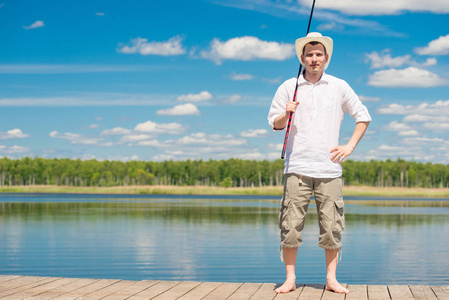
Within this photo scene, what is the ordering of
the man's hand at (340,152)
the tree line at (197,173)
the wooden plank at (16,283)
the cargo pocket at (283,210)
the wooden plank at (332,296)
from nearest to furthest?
1. the wooden plank at (332,296)
2. the man's hand at (340,152)
3. the cargo pocket at (283,210)
4. the wooden plank at (16,283)
5. the tree line at (197,173)

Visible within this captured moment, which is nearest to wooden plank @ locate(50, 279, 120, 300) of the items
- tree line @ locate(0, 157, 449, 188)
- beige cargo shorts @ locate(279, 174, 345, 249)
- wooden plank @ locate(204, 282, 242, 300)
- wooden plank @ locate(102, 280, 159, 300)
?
wooden plank @ locate(102, 280, 159, 300)

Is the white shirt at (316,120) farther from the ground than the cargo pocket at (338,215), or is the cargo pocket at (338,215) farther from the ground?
the white shirt at (316,120)

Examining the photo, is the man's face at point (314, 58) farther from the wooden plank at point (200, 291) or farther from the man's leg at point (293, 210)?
the wooden plank at point (200, 291)

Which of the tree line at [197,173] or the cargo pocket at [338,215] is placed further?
the tree line at [197,173]

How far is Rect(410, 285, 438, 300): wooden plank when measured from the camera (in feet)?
15.9

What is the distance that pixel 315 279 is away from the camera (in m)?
9.64

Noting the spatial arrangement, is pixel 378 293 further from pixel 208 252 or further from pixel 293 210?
pixel 208 252

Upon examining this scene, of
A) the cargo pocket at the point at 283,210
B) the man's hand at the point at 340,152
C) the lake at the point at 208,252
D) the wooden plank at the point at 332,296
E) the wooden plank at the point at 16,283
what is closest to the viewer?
the wooden plank at the point at 332,296

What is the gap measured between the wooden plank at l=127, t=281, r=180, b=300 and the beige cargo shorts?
1.18 meters

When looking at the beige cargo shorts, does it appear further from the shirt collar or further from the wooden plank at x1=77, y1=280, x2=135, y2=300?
the wooden plank at x1=77, y1=280, x2=135, y2=300

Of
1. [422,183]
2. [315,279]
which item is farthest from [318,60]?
[422,183]

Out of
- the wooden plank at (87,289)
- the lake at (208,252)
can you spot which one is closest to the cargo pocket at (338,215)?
the wooden plank at (87,289)

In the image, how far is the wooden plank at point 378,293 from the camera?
4.84 m

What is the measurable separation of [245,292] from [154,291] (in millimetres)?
820
